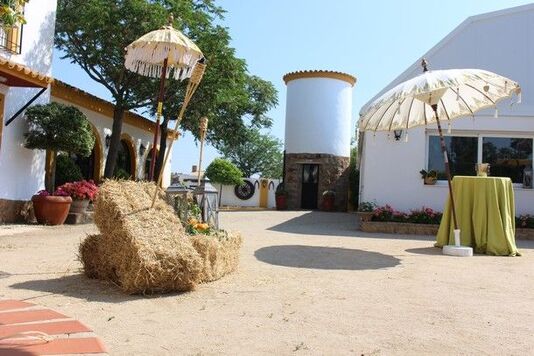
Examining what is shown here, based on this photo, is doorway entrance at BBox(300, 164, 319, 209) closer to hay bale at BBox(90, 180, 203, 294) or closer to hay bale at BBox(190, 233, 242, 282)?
hay bale at BBox(190, 233, 242, 282)

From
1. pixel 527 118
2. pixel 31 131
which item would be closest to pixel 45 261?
pixel 31 131

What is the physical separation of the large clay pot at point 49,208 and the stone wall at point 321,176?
12.5 m

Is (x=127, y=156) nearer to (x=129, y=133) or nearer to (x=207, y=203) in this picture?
(x=129, y=133)

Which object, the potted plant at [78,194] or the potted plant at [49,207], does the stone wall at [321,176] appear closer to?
the potted plant at [78,194]

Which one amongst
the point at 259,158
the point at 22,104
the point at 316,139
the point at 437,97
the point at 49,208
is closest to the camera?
the point at 437,97

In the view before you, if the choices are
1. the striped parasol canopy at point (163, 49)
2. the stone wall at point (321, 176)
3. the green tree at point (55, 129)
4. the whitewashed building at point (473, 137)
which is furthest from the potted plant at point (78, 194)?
the stone wall at point (321, 176)

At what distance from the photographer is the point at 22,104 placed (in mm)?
10531

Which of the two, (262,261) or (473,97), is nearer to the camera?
(262,261)

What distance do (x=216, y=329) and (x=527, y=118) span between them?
10.8 metres

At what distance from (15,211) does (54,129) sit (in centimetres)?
181

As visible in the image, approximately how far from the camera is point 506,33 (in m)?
12.6

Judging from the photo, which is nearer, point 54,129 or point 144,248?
point 144,248

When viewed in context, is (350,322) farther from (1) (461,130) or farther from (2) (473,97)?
(1) (461,130)

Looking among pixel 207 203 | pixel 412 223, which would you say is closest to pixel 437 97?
pixel 207 203
